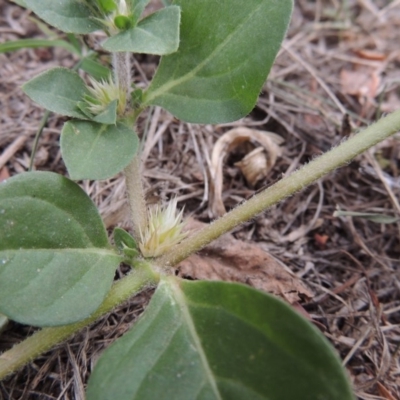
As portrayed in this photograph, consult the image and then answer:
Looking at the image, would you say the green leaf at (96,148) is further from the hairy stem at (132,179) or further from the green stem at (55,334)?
the green stem at (55,334)

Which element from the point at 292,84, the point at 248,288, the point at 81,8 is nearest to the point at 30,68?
the point at 81,8

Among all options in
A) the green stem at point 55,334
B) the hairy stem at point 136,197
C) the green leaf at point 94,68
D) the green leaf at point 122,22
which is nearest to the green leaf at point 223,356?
the green stem at point 55,334

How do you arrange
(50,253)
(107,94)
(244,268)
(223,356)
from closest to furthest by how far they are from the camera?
(223,356)
(50,253)
(107,94)
(244,268)

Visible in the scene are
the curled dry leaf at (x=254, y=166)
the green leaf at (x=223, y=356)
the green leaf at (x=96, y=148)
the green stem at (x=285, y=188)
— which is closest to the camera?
the green leaf at (x=223, y=356)

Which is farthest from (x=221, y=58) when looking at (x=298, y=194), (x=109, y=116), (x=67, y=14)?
(x=298, y=194)

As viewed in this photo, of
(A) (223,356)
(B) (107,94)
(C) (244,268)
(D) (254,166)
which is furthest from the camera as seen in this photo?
(D) (254,166)

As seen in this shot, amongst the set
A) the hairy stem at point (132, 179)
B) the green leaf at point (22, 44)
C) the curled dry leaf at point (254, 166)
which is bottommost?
the curled dry leaf at point (254, 166)

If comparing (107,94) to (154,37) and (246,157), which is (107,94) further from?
(246,157)
